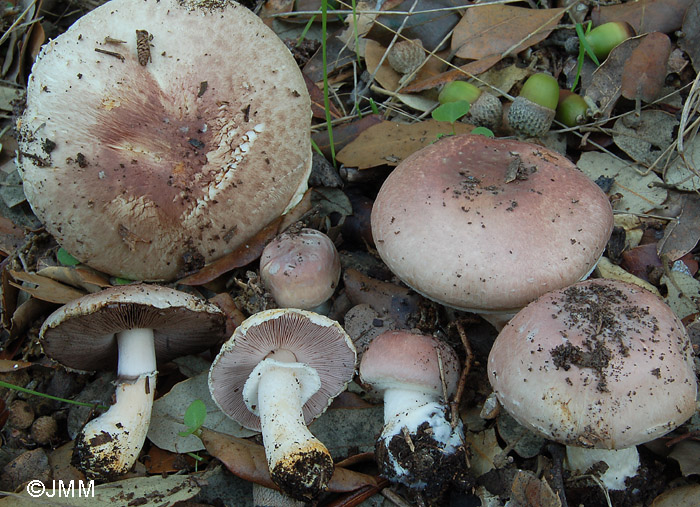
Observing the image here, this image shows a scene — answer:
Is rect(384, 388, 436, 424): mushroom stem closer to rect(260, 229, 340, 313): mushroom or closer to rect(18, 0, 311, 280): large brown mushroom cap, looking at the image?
rect(260, 229, 340, 313): mushroom

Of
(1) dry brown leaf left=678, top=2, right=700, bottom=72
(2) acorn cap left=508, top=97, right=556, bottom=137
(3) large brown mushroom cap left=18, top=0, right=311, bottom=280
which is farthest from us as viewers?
(1) dry brown leaf left=678, top=2, right=700, bottom=72

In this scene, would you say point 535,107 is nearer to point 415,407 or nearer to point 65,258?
point 415,407

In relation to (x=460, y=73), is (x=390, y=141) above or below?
below

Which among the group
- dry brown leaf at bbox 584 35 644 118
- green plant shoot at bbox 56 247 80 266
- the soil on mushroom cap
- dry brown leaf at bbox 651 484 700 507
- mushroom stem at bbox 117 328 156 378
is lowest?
dry brown leaf at bbox 651 484 700 507

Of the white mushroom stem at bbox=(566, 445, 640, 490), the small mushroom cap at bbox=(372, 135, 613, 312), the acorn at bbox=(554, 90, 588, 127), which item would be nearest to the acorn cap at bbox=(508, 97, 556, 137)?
the acorn at bbox=(554, 90, 588, 127)

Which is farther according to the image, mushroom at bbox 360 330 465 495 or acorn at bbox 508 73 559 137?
acorn at bbox 508 73 559 137

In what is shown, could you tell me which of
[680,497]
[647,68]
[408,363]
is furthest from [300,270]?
[647,68]
